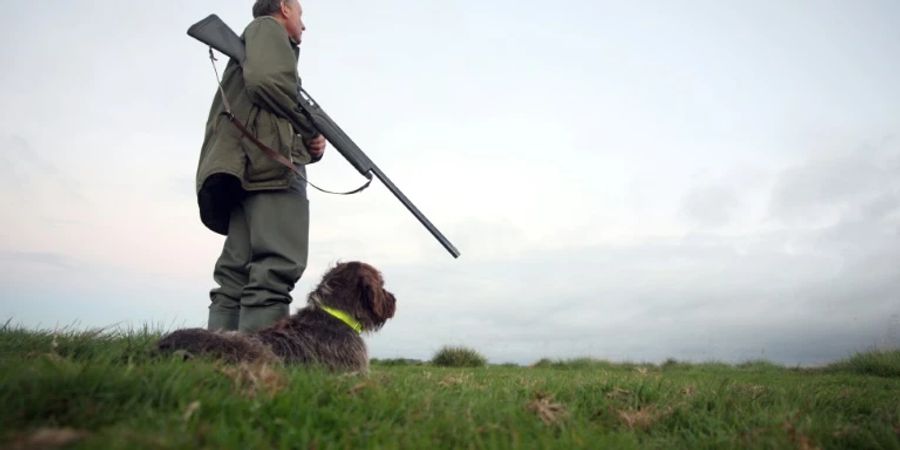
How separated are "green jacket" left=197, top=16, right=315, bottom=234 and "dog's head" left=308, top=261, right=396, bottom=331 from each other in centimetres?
103

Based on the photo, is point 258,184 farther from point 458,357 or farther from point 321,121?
point 458,357

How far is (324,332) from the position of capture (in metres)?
5.80

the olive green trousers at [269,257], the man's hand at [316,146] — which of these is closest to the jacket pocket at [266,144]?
the olive green trousers at [269,257]

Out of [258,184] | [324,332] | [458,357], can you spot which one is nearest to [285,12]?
[258,184]

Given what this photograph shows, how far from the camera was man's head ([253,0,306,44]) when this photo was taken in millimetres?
6527

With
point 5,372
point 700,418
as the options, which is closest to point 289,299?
point 5,372

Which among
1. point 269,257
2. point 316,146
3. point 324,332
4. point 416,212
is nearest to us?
point 324,332

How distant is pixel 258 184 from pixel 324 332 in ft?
5.15

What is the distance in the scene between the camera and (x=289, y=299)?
620cm

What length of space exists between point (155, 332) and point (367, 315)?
215 cm

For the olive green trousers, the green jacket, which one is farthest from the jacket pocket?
the olive green trousers

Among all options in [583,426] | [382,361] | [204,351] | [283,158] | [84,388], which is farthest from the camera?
[382,361]

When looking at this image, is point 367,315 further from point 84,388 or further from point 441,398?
point 84,388

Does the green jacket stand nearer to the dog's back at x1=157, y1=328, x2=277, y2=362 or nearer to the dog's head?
the dog's head
